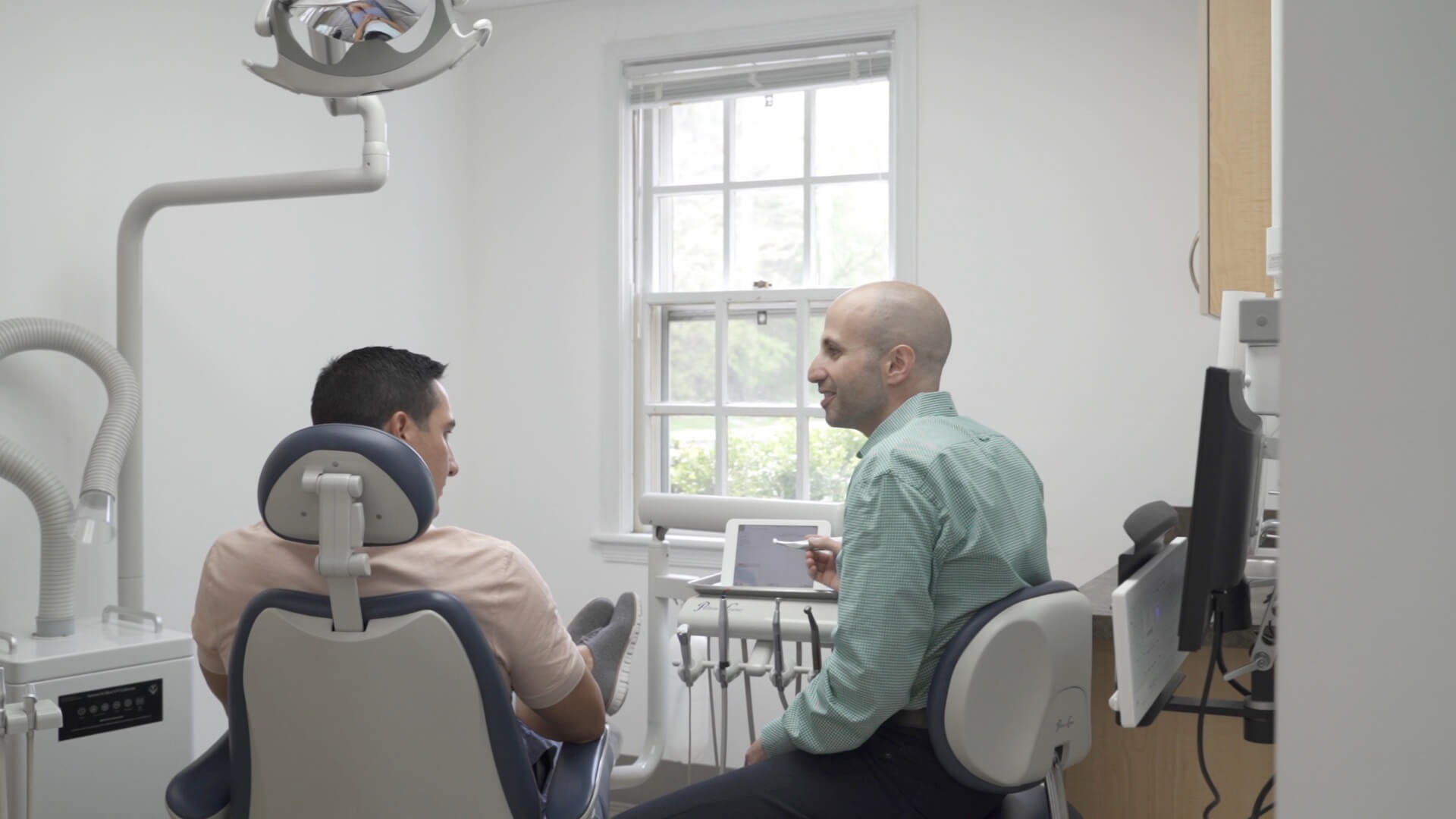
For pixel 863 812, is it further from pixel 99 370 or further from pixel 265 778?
pixel 99 370

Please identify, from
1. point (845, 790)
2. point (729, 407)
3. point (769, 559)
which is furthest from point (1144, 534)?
point (729, 407)

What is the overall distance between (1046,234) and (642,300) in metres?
1.50

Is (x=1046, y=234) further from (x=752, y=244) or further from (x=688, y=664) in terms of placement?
(x=688, y=664)

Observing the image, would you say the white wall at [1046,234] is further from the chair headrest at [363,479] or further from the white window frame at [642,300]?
the chair headrest at [363,479]

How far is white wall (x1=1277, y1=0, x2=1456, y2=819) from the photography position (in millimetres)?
698

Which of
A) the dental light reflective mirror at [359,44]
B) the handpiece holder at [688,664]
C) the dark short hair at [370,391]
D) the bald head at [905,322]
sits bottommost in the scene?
the handpiece holder at [688,664]

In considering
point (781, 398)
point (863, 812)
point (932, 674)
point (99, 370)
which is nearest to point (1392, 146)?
point (932, 674)

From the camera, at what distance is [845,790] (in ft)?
5.60

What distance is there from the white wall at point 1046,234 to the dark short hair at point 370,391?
1585 millimetres

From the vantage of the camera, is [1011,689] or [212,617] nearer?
[1011,689]

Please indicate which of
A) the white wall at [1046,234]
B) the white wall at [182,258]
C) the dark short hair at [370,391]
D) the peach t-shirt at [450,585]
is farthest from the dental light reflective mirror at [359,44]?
the white wall at [1046,234]

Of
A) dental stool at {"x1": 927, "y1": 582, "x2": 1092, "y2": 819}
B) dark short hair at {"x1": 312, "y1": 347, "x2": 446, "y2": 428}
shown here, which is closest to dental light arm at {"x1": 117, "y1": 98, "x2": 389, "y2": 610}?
dark short hair at {"x1": 312, "y1": 347, "x2": 446, "y2": 428}

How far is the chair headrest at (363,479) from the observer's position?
149 centimetres

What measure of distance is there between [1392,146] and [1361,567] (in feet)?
0.87
